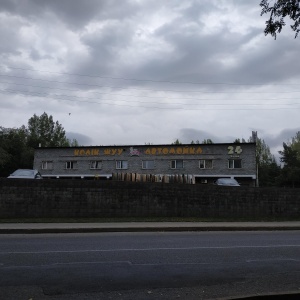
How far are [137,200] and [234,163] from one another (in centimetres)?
2855

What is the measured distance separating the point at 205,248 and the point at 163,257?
2041 mm

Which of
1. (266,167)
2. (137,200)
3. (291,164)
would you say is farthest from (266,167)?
(137,200)

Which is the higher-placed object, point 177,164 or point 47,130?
point 47,130

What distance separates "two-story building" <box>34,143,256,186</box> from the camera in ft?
159

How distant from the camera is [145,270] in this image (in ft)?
26.6

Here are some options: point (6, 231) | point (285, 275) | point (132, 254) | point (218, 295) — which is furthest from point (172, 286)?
point (6, 231)

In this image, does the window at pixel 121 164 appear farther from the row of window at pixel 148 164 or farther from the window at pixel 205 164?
the window at pixel 205 164

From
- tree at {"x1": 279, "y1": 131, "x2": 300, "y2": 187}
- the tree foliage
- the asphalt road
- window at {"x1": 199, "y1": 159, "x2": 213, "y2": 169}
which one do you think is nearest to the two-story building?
window at {"x1": 199, "y1": 159, "x2": 213, "y2": 169}

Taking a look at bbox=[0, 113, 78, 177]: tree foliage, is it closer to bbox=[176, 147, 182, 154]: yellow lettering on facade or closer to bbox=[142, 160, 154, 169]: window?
bbox=[142, 160, 154, 169]: window

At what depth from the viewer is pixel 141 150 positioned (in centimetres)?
5181

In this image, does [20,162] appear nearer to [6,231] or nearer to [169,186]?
[169,186]

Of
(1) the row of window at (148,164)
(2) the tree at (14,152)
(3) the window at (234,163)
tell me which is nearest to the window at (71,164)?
(1) the row of window at (148,164)

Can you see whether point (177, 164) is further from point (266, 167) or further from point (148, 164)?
point (266, 167)

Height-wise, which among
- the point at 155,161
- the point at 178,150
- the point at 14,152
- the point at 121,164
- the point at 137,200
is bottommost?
the point at 137,200
